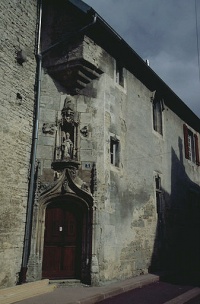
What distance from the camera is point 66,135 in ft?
26.0

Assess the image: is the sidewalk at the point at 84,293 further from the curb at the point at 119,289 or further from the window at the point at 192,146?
the window at the point at 192,146

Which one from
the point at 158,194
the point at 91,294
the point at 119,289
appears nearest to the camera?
the point at 91,294

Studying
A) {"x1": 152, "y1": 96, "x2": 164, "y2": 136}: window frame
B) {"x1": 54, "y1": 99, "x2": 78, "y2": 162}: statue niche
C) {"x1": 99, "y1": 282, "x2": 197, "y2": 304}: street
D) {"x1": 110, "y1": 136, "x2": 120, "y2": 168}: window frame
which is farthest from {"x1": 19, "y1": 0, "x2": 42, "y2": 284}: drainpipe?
{"x1": 152, "y1": 96, "x2": 164, "y2": 136}: window frame

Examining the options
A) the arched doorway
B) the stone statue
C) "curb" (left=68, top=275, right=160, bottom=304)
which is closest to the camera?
"curb" (left=68, top=275, right=160, bottom=304)

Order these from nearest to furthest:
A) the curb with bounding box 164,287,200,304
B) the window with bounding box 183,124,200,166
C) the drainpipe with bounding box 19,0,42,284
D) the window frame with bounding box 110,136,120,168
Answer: the curb with bounding box 164,287,200,304 < the drainpipe with bounding box 19,0,42,284 < the window frame with bounding box 110,136,120,168 < the window with bounding box 183,124,200,166

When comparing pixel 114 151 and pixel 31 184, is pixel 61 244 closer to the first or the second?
pixel 31 184

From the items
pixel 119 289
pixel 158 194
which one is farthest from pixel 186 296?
pixel 158 194

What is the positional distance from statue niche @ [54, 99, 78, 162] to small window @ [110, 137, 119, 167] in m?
1.26

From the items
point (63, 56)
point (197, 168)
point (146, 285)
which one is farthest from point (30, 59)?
point (197, 168)

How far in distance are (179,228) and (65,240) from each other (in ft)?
20.6

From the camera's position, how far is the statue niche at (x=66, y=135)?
761 cm

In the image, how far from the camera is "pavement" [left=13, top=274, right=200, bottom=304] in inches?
216

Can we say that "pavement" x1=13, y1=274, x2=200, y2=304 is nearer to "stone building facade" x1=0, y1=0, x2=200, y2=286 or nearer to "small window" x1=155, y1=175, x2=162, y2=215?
"stone building facade" x1=0, y1=0, x2=200, y2=286

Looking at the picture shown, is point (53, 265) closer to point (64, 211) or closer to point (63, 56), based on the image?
point (64, 211)
